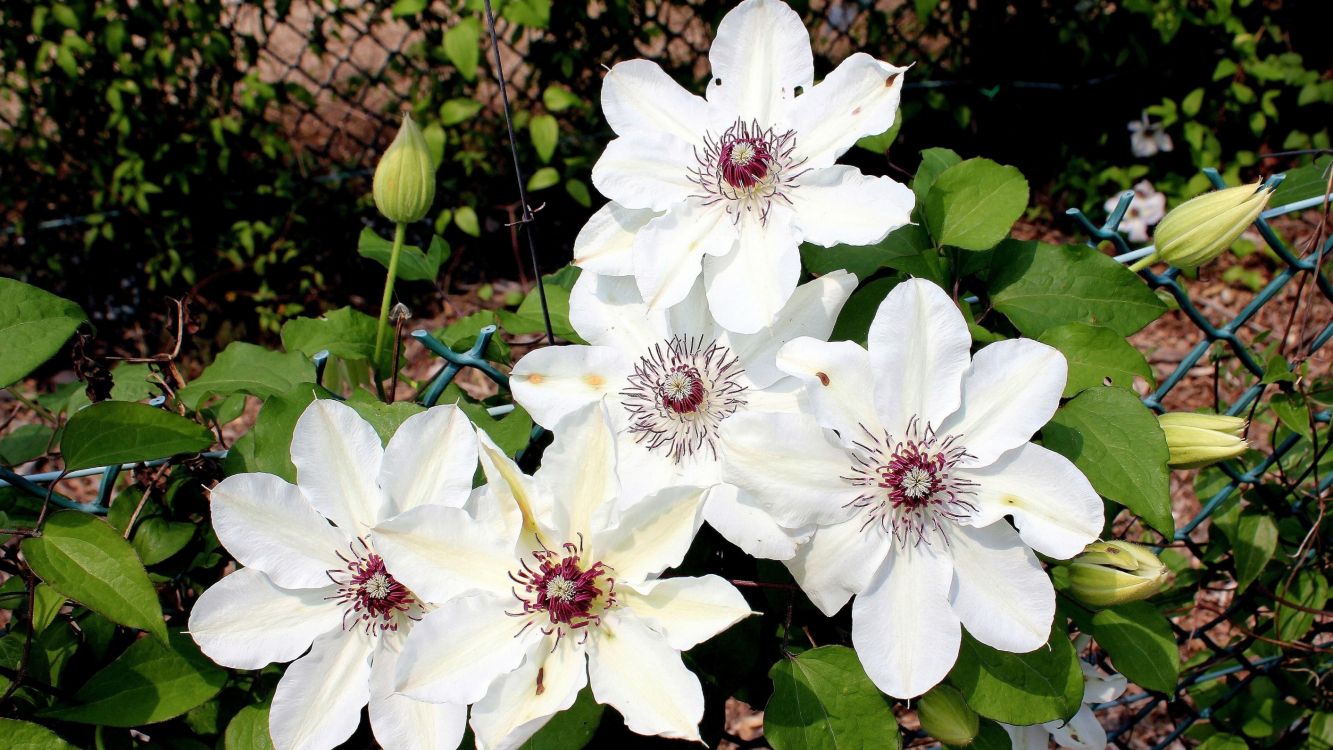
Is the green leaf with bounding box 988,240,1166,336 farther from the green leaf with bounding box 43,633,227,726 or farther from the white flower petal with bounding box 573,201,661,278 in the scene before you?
the green leaf with bounding box 43,633,227,726

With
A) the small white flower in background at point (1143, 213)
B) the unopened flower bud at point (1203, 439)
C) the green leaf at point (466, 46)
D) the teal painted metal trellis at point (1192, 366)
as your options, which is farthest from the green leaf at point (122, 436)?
the small white flower in background at point (1143, 213)

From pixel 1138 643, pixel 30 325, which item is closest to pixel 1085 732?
pixel 1138 643

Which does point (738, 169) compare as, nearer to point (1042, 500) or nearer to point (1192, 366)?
point (1042, 500)

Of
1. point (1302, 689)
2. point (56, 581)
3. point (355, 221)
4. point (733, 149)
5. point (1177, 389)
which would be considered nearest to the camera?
point (56, 581)

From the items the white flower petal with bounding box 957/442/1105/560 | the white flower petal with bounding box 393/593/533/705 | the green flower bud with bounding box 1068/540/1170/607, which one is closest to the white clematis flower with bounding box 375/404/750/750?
the white flower petal with bounding box 393/593/533/705

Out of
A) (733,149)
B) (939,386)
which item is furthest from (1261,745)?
(733,149)

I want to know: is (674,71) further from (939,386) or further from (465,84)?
(939,386)
